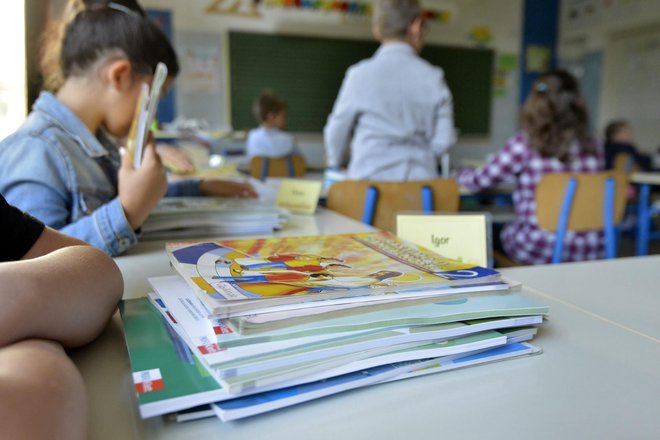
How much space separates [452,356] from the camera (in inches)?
19.3

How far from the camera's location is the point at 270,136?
4.31 metres

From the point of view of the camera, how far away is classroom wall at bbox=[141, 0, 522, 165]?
4984 millimetres

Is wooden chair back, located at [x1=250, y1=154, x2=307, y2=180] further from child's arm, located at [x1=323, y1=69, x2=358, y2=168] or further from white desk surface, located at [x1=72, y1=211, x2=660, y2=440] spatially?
white desk surface, located at [x1=72, y1=211, x2=660, y2=440]

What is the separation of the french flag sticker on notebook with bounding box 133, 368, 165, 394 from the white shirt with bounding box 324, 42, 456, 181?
70.4 inches

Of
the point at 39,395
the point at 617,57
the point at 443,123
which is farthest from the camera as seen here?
the point at 617,57

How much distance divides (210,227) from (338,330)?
0.75m

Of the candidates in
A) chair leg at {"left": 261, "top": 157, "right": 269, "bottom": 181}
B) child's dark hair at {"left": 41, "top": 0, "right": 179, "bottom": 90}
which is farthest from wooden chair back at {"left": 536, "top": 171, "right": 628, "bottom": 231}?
chair leg at {"left": 261, "top": 157, "right": 269, "bottom": 181}

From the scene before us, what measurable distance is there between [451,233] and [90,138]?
0.74 meters

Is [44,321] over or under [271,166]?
under

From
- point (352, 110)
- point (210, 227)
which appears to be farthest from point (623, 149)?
point (210, 227)

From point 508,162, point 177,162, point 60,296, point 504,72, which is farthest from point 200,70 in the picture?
point 60,296

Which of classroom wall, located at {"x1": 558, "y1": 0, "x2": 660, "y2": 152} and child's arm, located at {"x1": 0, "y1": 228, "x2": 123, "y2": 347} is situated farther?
classroom wall, located at {"x1": 558, "y1": 0, "x2": 660, "y2": 152}

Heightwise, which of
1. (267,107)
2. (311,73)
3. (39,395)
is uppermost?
(311,73)

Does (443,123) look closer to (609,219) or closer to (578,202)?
(578,202)
